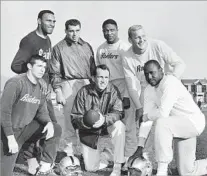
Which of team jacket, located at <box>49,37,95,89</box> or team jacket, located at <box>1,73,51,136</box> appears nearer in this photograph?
team jacket, located at <box>1,73,51,136</box>

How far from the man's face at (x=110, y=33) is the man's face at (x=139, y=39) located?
Answer: 0.74ft

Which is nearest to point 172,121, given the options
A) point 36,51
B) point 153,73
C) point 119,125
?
point 153,73

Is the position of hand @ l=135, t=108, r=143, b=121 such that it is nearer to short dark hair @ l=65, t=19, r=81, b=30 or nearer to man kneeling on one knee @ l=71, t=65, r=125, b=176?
man kneeling on one knee @ l=71, t=65, r=125, b=176

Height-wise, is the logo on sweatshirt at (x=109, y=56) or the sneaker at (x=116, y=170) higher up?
the logo on sweatshirt at (x=109, y=56)

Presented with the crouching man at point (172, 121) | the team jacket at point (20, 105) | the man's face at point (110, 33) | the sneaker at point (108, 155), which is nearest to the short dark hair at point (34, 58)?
the team jacket at point (20, 105)

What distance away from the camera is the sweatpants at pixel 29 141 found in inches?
95.0

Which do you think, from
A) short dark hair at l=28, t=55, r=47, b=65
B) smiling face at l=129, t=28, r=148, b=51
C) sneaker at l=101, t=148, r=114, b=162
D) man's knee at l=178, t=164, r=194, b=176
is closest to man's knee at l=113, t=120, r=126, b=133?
sneaker at l=101, t=148, r=114, b=162

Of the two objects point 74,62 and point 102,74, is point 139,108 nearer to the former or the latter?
point 102,74

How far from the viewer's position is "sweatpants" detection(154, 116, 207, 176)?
2.33 metres

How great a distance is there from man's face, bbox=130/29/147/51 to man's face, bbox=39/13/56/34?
29.6 inches

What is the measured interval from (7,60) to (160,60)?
154cm

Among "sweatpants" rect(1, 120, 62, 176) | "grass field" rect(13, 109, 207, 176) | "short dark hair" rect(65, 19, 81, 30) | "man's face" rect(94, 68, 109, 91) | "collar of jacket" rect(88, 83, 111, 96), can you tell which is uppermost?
"short dark hair" rect(65, 19, 81, 30)

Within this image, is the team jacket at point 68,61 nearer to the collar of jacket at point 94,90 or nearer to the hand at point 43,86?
the hand at point 43,86

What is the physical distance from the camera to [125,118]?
296 cm
